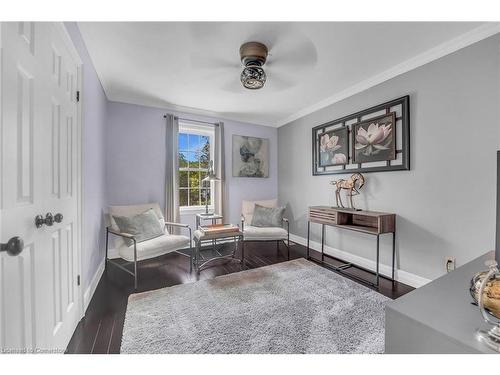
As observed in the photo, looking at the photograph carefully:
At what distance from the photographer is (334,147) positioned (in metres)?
3.21

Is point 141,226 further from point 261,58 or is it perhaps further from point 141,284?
point 261,58

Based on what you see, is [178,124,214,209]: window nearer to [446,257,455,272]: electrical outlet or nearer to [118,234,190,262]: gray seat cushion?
[118,234,190,262]: gray seat cushion

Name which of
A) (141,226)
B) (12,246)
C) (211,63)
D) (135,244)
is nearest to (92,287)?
(135,244)

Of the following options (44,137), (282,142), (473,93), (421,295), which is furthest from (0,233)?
(282,142)

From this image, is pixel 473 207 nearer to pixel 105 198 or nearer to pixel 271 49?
pixel 271 49

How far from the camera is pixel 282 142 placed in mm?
4414

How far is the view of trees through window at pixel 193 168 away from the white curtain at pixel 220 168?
0.67 feet

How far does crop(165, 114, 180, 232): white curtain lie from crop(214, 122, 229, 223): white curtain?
0.72 metres

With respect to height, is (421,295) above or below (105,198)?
below

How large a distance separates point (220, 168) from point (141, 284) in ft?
7.22

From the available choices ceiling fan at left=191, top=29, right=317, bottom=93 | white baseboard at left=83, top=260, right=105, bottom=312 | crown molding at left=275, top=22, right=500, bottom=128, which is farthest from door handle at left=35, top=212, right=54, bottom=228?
crown molding at left=275, top=22, right=500, bottom=128

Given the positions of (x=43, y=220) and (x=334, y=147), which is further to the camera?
(x=334, y=147)

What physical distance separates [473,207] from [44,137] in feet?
10.6

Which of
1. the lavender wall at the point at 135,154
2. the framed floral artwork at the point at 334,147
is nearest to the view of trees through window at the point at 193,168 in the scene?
the lavender wall at the point at 135,154
